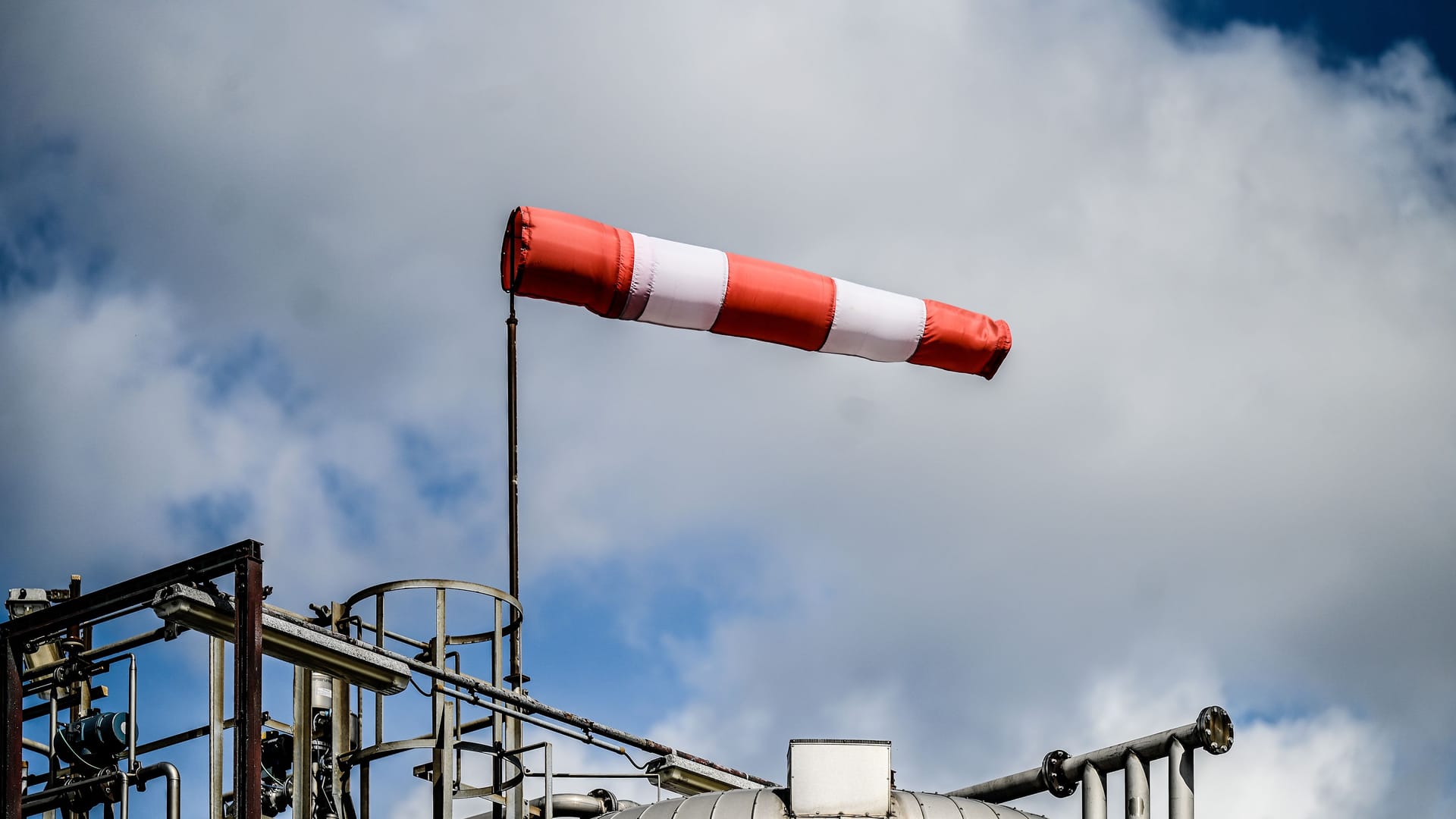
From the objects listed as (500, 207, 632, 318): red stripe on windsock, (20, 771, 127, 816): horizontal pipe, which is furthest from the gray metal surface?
(20, 771, 127, 816): horizontal pipe

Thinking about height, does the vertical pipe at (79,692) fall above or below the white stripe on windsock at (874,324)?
below

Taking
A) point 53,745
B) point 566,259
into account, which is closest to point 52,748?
point 53,745

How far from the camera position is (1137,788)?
2139 cm

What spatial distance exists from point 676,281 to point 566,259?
→ 1334 mm

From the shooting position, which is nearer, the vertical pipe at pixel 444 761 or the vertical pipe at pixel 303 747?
the vertical pipe at pixel 444 761

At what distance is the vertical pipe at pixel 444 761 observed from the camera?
66.9ft

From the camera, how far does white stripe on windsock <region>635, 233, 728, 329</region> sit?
2200 centimetres

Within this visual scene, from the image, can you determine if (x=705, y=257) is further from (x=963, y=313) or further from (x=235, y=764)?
(x=235, y=764)

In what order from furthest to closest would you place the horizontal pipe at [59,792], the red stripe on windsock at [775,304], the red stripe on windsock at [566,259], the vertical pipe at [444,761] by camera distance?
the red stripe on windsock at [775,304]
the red stripe on windsock at [566,259]
the vertical pipe at [444,761]
the horizontal pipe at [59,792]

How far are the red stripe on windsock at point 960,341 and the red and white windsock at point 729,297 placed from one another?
0.04 feet

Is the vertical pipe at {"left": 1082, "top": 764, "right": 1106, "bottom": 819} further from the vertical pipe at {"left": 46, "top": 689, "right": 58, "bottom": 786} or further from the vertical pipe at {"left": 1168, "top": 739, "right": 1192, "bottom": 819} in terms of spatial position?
the vertical pipe at {"left": 46, "top": 689, "right": 58, "bottom": 786}

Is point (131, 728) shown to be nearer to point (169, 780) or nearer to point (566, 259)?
point (169, 780)

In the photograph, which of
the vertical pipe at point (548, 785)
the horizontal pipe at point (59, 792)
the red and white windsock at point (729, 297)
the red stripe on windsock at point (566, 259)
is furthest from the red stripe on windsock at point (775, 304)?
the horizontal pipe at point (59, 792)

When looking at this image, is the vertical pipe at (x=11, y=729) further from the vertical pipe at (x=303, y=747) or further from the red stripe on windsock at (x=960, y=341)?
the red stripe on windsock at (x=960, y=341)
